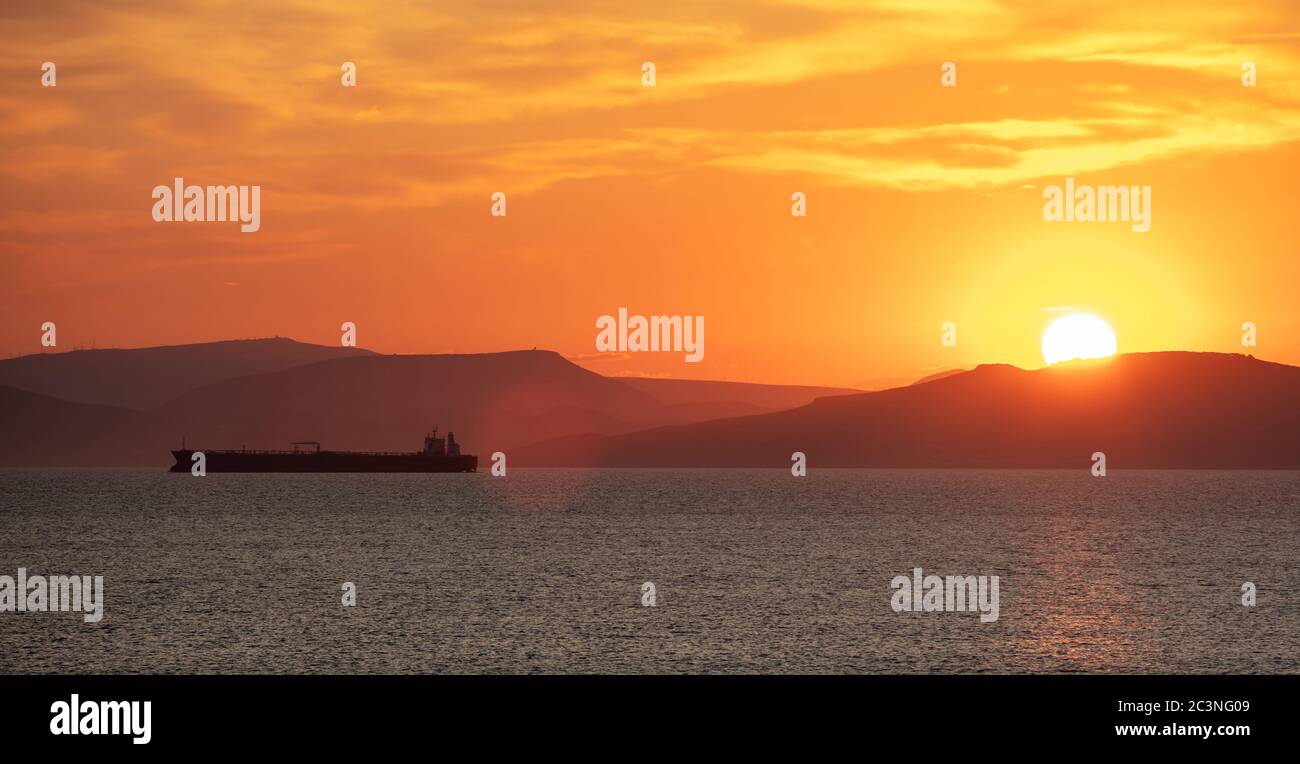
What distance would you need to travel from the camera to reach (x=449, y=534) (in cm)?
13175

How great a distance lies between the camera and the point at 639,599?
70.9 meters

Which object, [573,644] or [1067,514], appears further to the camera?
[1067,514]

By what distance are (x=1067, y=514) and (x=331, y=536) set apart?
10197cm

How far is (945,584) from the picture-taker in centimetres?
8244

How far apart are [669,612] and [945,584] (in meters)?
25.0

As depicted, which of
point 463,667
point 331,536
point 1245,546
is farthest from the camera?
point 331,536

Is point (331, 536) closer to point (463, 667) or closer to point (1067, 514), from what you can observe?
point (463, 667)

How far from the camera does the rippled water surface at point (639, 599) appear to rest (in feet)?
168

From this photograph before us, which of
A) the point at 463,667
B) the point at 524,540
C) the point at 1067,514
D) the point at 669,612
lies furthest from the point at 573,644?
the point at 1067,514

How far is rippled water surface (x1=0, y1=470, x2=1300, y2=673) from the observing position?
51.3 meters
